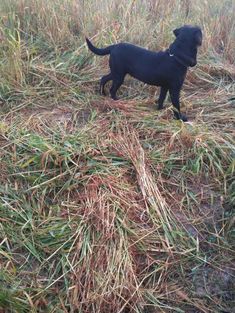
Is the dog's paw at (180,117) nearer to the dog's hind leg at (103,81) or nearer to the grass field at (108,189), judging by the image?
the grass field at (108,189)

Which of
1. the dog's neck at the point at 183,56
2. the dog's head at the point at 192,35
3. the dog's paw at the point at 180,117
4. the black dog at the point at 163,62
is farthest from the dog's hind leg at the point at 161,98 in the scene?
the dog's head at the point at 192,35

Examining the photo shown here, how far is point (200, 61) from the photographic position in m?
4.01

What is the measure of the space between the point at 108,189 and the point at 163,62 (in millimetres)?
1115

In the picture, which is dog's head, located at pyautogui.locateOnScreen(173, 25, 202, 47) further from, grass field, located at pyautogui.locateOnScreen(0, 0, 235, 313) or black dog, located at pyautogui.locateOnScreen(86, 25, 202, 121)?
grass field, located at pyautogui.locateOnScreen(0, 0, 235, 313)

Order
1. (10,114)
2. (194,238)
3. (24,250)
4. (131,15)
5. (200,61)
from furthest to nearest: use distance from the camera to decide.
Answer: (131,15)
(200,61)
(10,114)
(194,238)
(24,250)

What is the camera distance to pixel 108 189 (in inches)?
103

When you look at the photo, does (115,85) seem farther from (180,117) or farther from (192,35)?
(192,35)

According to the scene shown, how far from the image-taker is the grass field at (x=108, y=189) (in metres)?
2.28

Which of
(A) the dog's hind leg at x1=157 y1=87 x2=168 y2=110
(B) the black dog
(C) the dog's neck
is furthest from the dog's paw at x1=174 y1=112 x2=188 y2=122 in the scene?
(C) the dog's neck

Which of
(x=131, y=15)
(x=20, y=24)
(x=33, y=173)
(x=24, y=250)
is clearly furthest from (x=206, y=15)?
(x=24, y=250)

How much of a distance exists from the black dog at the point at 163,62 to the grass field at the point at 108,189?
0.64 feet

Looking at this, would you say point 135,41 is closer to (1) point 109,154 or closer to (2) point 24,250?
(1) point 109,154

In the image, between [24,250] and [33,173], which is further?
[33,173]

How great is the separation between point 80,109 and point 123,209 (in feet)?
3.71
